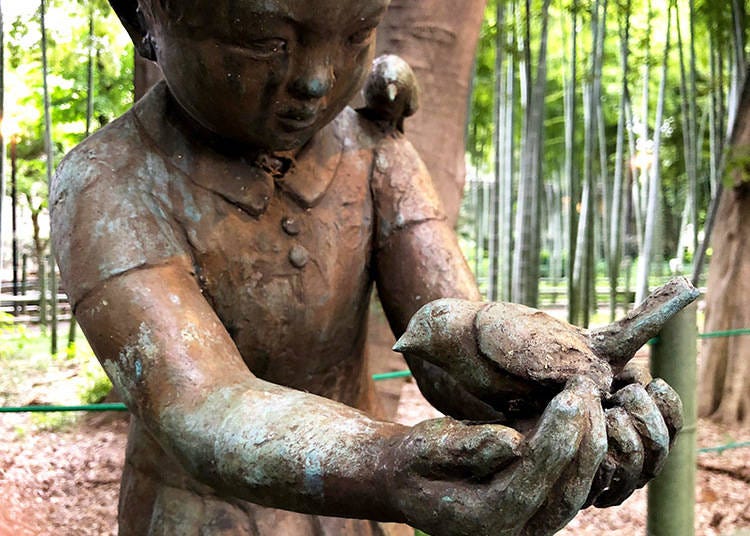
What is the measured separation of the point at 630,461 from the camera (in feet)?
2.90

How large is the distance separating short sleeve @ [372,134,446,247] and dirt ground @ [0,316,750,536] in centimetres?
130

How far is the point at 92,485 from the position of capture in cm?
357

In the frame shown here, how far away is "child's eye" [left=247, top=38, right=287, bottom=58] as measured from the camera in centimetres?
113

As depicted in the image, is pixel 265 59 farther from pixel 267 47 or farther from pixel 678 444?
pixel 678 444

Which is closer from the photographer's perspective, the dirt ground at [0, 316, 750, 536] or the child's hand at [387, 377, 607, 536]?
the child's hand at [387, 377, 607, 536]

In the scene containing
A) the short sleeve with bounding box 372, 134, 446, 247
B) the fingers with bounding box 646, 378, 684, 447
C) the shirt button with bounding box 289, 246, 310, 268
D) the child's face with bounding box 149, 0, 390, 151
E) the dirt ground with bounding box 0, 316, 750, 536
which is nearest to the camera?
the fingers with bounding box 646, 378, 684, 447

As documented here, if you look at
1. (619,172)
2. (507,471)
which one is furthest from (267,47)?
(619,172)

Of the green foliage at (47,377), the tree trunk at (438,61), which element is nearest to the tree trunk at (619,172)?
the tree trunk at (438,61)

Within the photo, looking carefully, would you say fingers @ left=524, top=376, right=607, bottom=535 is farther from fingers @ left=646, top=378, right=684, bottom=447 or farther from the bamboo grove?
the bamboo grove

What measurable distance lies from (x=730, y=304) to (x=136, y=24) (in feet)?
17.4

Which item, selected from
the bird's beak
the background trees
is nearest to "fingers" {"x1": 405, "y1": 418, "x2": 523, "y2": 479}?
the bird's beak

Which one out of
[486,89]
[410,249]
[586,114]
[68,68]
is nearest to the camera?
[410,249]

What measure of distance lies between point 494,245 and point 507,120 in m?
1.48

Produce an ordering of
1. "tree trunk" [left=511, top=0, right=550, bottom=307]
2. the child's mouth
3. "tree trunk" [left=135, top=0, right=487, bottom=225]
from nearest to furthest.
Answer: the child's mouth < "tree trunk" [left=135, top=0, right=487, bottom=225] < "tree trunk" [left=511, top=0, right=550, bottom=307]
